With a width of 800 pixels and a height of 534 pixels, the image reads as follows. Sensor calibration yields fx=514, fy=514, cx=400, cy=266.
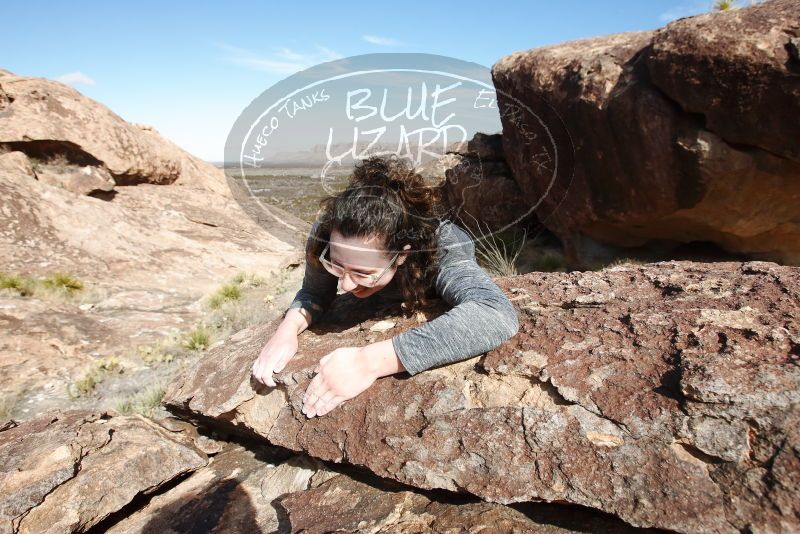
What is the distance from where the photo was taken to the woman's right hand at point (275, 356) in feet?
6.95

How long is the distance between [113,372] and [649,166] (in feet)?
15.7

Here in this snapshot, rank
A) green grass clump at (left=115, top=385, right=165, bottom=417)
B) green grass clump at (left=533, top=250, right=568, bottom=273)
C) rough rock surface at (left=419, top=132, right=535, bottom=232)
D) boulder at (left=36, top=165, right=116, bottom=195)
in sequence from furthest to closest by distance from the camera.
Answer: boulder at (left=36, top=165, right=116, bottom=195) → rough rock surface at (left=419, top=132, right=535, bottom=232) → green grass clump at (left=533, top=250, right=568, bottom=273) → green grass clump at (left=115, top=385, right=165, bottom=417)

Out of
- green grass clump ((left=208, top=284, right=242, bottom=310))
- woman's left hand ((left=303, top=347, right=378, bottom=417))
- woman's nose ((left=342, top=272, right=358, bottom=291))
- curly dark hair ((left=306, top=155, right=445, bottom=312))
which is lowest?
green grass clump ((left=208, top=284, right=242, bottom=310))

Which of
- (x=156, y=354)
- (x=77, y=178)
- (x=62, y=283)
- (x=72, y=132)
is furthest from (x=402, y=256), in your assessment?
(x=72, y=132)

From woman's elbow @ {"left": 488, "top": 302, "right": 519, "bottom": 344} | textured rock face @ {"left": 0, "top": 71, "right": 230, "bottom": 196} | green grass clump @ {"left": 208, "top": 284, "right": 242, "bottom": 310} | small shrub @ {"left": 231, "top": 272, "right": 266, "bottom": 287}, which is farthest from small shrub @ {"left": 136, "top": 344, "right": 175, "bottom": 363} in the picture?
textured rock face @ {"left": 0, "top": 71, "right": 230, "bottom": 196}

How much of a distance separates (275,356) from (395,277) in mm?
610

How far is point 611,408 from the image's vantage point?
1493mm

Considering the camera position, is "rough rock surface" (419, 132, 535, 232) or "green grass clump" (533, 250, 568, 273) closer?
"green grass clump" (533, 250, 568, 273)

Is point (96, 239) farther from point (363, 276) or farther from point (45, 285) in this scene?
point (363, 276)

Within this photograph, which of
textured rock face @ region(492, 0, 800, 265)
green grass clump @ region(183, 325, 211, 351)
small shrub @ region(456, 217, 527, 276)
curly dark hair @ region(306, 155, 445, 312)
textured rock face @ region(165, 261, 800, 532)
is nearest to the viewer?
textured rock face @ region(165, 261, 800, 532)

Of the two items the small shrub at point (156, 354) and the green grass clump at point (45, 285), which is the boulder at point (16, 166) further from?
the small shrub at point (156, 354)

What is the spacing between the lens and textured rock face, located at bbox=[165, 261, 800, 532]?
49.7 inches

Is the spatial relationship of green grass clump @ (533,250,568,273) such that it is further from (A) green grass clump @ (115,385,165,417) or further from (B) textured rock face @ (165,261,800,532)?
(A) green grass clump @ (115,385,165,417)

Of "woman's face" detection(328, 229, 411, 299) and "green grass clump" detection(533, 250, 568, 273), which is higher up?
"woman's face" detection(328, 229, 411, 299)
